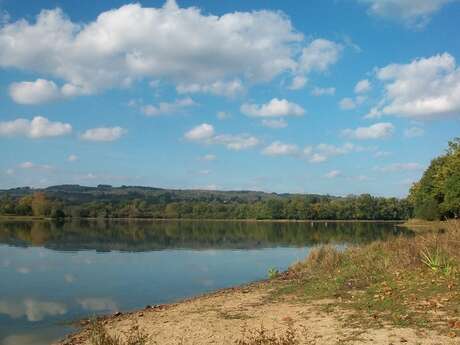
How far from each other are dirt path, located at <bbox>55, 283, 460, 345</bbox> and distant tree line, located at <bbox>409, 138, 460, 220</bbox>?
6111 cm

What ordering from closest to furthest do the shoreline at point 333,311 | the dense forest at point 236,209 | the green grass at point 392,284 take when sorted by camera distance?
the shoreline at point 333,311 < the green grass at point 392,284 < the dense forest at point 236,209

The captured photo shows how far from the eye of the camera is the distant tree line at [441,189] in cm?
7219

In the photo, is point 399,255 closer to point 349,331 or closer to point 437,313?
point 437,313

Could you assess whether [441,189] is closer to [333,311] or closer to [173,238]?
[173,238]

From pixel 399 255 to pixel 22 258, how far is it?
101 feet

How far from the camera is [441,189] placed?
84.2 meters

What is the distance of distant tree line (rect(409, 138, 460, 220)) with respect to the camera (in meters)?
72.2

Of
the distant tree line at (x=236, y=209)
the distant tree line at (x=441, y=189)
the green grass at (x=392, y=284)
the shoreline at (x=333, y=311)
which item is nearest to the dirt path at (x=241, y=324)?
the shoreline at (x=333, y=311)

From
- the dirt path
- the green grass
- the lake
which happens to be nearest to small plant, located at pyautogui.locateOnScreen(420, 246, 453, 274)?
the green grass

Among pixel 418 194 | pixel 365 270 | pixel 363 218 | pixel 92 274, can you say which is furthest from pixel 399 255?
pixel 363 218

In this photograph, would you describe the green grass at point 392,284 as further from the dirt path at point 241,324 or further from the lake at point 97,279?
the lake at point 97,279

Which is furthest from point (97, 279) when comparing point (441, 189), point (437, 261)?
point (441, 189)

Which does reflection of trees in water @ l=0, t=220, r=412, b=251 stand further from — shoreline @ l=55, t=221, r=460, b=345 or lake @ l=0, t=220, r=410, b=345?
shoreline @ l=55, t=221, r=460, b=345

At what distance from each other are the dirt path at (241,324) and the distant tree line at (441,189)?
6111 centimetres
